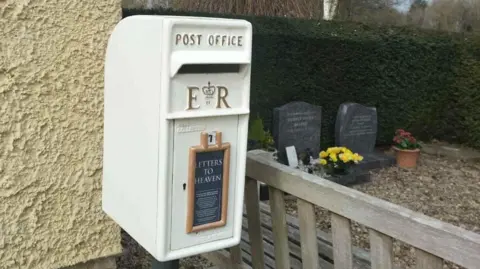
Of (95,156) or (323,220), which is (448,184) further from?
(95,156)

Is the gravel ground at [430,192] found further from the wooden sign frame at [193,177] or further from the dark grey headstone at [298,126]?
the wooden sign frame at [193,177]

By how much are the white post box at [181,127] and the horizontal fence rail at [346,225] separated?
0.39 metres

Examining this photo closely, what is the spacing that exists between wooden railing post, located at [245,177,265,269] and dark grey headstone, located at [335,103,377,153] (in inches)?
212

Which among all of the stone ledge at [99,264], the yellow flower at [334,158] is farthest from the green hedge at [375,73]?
the stone ledge at [99,264]

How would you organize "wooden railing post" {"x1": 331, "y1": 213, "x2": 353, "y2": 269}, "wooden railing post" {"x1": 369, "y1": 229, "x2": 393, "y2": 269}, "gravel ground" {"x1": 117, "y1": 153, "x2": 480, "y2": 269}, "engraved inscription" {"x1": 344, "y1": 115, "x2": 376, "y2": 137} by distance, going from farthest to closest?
"engraved inscription" {"x1": 344, "y1": 115, "x2": 376, "y2": 137} → "gravel ground" {"x1": 117, "y1": 153, "x2": 480, "y2": 269} → "wooden railing post" {"x1": 331, "y1": 213, "x2": 353, "y2": 269} → "wooden railing post" {"x1": 369, "y1": 229, "x2": 393, "y2": 269}

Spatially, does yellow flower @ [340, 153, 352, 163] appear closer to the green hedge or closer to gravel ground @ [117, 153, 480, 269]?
gravel ground @ [117, 153, 480, 269]

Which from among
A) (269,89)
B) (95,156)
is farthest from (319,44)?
(95,156)

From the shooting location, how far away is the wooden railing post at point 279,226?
1964 mm

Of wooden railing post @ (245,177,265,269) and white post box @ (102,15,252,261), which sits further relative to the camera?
wooden railing post @ (245,177,265,269)

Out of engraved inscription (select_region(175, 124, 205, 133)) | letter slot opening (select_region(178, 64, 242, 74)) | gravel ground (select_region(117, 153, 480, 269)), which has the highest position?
letter slot opening (select_region(178, 64, 242, 74))

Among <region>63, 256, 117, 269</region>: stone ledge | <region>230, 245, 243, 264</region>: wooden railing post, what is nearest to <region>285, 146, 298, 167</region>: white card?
<region>230, 245, 243, 264</region>: wooden railing post

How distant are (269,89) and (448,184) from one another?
9.55 ft

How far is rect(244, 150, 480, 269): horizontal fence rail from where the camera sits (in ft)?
4.44

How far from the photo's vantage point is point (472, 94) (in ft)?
28.6
